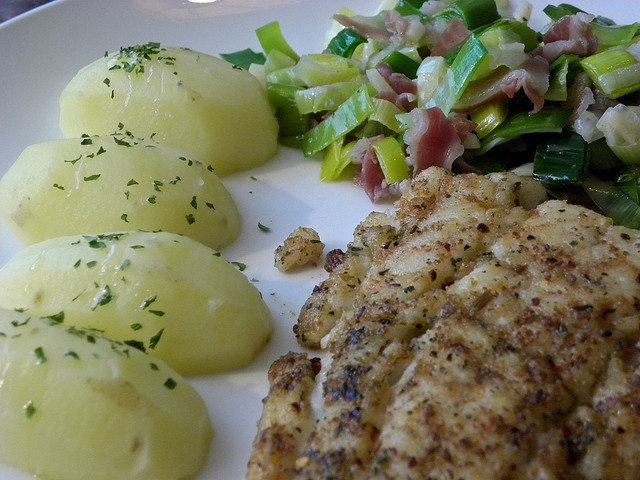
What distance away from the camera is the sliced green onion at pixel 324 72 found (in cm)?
491

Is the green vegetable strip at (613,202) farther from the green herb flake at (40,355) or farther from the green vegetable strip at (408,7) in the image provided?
the green herb flake at (40,355)

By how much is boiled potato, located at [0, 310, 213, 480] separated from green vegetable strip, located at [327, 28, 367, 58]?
10.6 ft

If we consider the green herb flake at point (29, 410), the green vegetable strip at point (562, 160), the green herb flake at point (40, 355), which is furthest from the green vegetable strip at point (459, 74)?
the green herb flake at point (29, 410)

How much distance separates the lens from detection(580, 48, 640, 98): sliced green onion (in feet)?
13.4

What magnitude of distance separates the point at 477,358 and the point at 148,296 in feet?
4.37

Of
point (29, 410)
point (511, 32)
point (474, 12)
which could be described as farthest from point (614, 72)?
point (29, 410)

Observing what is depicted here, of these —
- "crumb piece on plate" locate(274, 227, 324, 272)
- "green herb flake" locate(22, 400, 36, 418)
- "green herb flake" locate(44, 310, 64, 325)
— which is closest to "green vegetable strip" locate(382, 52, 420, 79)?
"crumb piece on plate" locate(274, 227, 324, 272)

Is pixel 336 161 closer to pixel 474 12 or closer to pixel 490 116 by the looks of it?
pixel 490 116

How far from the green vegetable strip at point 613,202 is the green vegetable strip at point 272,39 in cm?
A: 243

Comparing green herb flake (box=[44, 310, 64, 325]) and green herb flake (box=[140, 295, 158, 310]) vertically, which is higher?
green herb flake (box=[44, 310, 64, 325])

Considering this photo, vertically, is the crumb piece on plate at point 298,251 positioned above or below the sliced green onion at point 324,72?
below

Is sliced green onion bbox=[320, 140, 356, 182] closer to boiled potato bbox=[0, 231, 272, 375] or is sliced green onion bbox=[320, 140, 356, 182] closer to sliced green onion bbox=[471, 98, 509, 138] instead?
sliced green onion bbox=[471, 98, 509, 138]

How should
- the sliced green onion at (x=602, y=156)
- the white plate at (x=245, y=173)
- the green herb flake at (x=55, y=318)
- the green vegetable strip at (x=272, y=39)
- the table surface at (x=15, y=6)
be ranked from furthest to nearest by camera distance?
the table surface at (x=15, y=6), the green vegetable strip at (x=272, y=39), the sliced green onion at (x=602, y=156), the white plate at (x=245, y=173), the green herb flake at (x=55, y=318)

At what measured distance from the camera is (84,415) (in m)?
2.47
